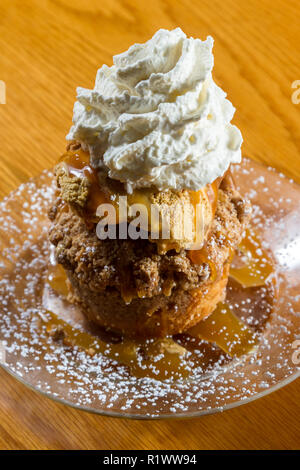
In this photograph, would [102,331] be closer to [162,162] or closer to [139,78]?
[162,162]

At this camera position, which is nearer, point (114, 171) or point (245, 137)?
point (114, 171)

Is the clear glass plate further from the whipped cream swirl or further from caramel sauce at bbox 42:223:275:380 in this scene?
the whipped cream swirl

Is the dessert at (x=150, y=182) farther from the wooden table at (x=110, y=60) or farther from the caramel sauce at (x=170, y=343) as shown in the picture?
the wooden table at (x=110, y=60)

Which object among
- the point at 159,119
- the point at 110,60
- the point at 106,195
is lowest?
the point at 106,195

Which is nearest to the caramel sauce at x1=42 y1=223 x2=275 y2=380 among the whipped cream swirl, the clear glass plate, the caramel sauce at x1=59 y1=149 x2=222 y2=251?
the clear glass plate

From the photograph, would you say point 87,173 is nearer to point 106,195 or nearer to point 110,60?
point 106,195

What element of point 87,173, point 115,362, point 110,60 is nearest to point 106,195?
point 87,173
